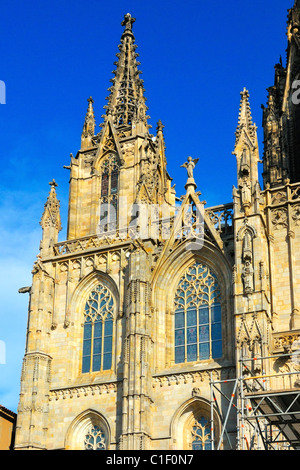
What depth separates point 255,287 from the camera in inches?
1282

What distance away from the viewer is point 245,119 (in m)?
37.1

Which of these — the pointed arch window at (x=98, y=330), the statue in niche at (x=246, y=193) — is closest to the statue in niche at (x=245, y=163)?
the statue in niche at (x=246, y=193)

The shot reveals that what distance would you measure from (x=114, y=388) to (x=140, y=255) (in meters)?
5.40

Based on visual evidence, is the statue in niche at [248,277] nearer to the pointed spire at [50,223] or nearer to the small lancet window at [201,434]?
the small lancet window at [201,434]

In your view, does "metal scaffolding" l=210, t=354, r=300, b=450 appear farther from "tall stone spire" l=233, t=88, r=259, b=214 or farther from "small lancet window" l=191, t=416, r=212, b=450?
"tall stone spire" l=233, t=88, r=259, b=214

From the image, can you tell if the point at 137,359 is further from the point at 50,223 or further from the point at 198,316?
the point at 50,223

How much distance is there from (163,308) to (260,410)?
1104 centimetres

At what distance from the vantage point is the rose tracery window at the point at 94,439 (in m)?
34.3

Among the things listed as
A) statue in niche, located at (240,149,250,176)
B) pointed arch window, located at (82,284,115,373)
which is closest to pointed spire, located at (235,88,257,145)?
statue in niche, located at (240,149,250,176)

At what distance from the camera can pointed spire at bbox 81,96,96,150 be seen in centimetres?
4397

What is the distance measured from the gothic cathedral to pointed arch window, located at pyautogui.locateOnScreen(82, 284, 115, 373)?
0.05 m

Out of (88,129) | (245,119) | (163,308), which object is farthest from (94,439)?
(88,129)
